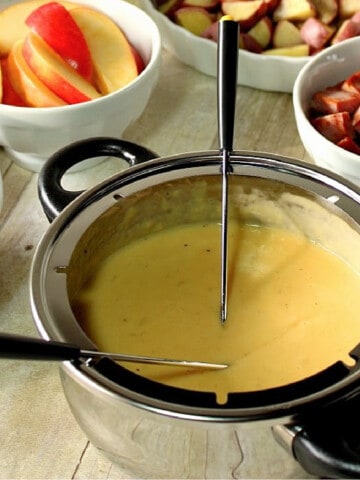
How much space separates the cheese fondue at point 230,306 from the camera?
0.69 m

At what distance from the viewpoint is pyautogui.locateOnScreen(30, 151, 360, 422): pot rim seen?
57cm

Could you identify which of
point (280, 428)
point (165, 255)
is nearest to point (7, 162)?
point (165, 255)

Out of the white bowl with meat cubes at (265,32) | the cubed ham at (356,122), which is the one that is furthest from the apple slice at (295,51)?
the cubed ham at (356,122)

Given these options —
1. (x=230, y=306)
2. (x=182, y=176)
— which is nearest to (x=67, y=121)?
(x=182, y=176)

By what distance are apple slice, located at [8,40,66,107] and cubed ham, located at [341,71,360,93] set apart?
1.22ft

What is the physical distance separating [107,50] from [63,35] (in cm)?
8

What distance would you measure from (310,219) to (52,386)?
0.31 m

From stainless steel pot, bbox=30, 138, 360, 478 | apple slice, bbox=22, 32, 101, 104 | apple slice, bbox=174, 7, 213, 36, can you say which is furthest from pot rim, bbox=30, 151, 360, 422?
apple slice, bbox=174, 7, 213, 36

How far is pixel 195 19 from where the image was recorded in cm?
128

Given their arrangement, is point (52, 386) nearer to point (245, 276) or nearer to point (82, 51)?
point (245, 276)

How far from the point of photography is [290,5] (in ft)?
4.13

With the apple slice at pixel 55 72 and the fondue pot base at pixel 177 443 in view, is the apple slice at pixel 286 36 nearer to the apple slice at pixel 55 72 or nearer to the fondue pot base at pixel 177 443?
the apple slice at pixel 55 72

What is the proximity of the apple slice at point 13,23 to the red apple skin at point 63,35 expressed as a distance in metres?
Answer: 0.04

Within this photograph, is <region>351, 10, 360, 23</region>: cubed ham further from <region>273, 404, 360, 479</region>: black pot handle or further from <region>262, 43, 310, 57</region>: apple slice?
<region>273, 404, 360, 479</region>: black pot handle
